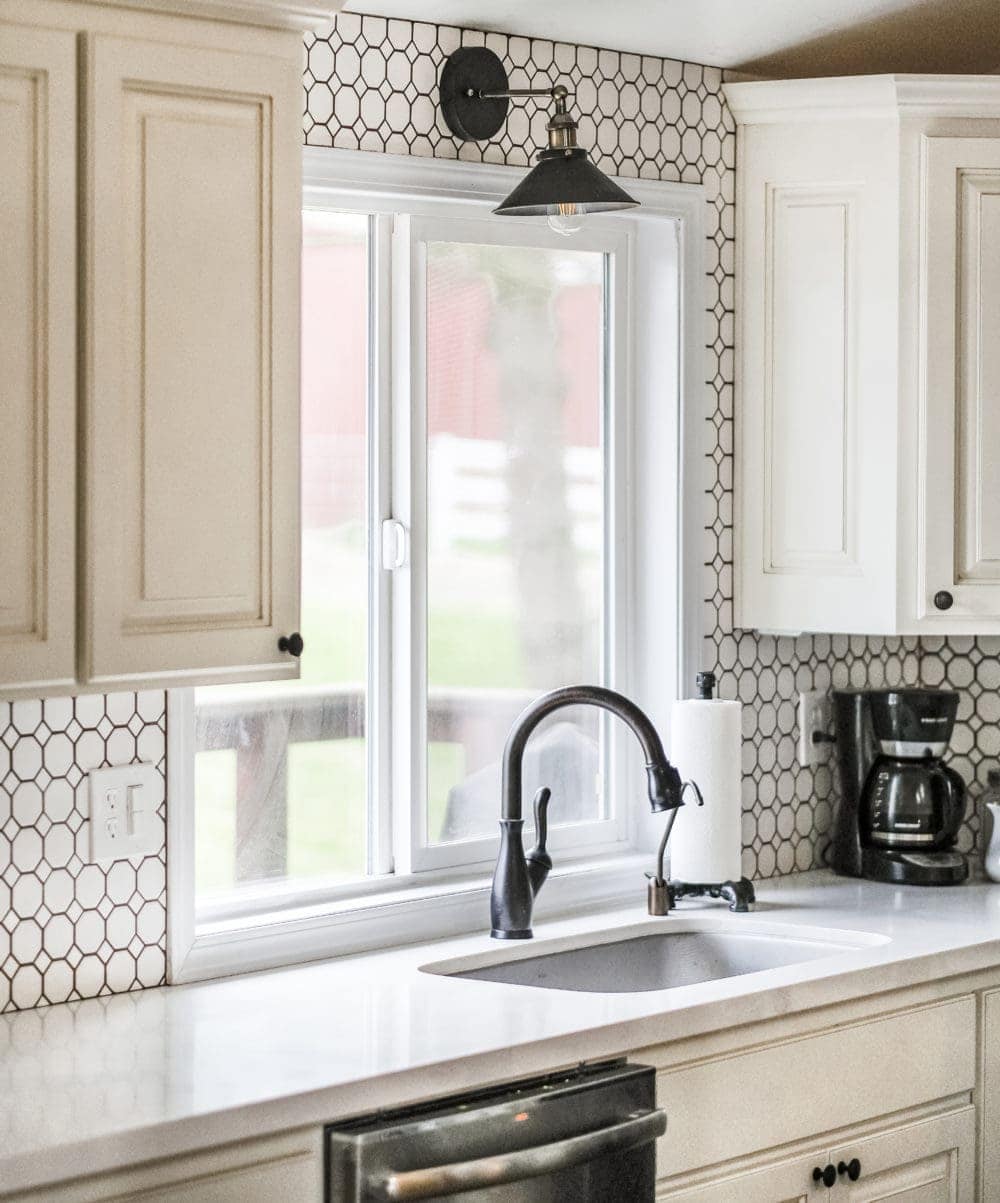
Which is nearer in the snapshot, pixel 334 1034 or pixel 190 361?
pixel 190 361

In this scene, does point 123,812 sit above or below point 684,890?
above

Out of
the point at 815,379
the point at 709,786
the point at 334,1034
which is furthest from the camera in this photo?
the point at 815,379

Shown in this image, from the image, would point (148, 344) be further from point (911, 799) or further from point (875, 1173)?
point (911, 799)

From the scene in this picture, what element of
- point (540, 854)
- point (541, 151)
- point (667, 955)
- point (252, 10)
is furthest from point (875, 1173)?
point (252, 10)

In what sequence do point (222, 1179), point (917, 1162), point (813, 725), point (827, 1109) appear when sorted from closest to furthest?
point (222, 1179), point (827, 1109), point (917, 1162), point (813, 725)

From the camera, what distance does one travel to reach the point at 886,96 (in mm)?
2883

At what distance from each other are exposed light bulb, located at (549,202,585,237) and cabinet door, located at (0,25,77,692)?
32.3 inches

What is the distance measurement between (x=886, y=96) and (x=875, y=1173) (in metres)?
1.78

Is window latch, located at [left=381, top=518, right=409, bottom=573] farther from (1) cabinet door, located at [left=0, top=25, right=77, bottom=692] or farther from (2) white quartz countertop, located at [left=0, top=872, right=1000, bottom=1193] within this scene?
(1) cabinet door, located at [left=0, top=25, right=77, bottom=692]

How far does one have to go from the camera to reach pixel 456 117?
8.94 feet

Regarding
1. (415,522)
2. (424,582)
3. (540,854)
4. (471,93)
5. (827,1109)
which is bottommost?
(827,1109)

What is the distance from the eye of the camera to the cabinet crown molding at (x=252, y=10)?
6.53 feet

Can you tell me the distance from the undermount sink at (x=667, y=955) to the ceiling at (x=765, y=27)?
1512 millimetres

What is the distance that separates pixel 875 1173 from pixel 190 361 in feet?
5.17
